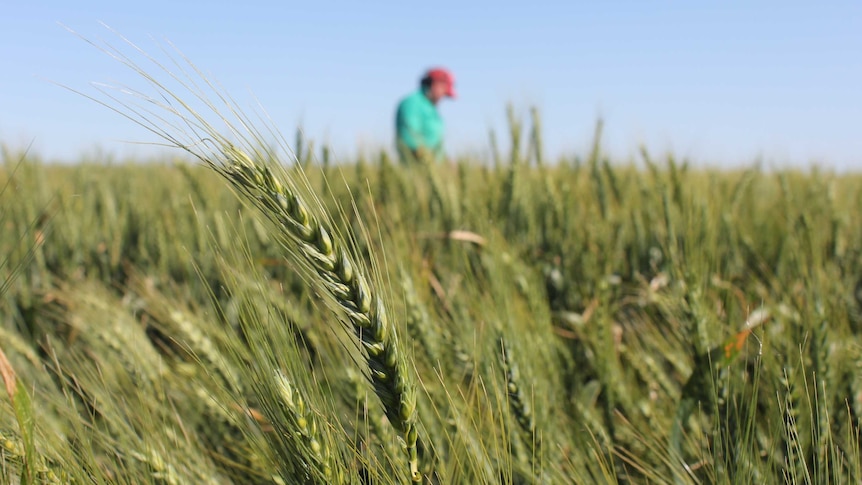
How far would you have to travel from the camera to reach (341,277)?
59 centimetres

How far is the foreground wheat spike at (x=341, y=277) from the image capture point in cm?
58

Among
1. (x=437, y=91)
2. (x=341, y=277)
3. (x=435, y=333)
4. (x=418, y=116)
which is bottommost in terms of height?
(x=435, y=333)

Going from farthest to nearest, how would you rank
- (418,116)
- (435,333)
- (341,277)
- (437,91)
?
(437,91), (418,116), (435,333), (341,277)

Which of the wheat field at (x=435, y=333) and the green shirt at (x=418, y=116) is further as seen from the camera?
the green shirt at (x=418, y=116)

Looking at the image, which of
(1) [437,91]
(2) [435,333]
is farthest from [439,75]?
(2) [435,333]

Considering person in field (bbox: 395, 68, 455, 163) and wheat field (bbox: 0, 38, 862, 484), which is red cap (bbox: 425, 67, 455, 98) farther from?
wheat field (bbox: 0, 38, 862, 484)

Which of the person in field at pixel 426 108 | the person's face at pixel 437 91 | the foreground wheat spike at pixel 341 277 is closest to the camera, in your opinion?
the foreground wheat spike at pixel 341 277

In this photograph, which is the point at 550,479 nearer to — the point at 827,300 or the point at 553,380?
the point at 553,380

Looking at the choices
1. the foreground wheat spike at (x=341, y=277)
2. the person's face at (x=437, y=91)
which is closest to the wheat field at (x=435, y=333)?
the foreground wheat spike at (x=341, y=277)

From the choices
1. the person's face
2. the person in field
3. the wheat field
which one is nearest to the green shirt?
the person in field

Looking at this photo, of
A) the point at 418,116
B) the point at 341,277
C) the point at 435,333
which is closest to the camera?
the point at 341,277

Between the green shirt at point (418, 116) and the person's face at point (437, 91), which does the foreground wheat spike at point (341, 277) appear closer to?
the green shirt at point (418, 116)

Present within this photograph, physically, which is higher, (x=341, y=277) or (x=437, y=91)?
(x=437, y=91)

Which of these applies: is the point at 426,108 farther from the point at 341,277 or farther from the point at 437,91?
the point at 341,277
